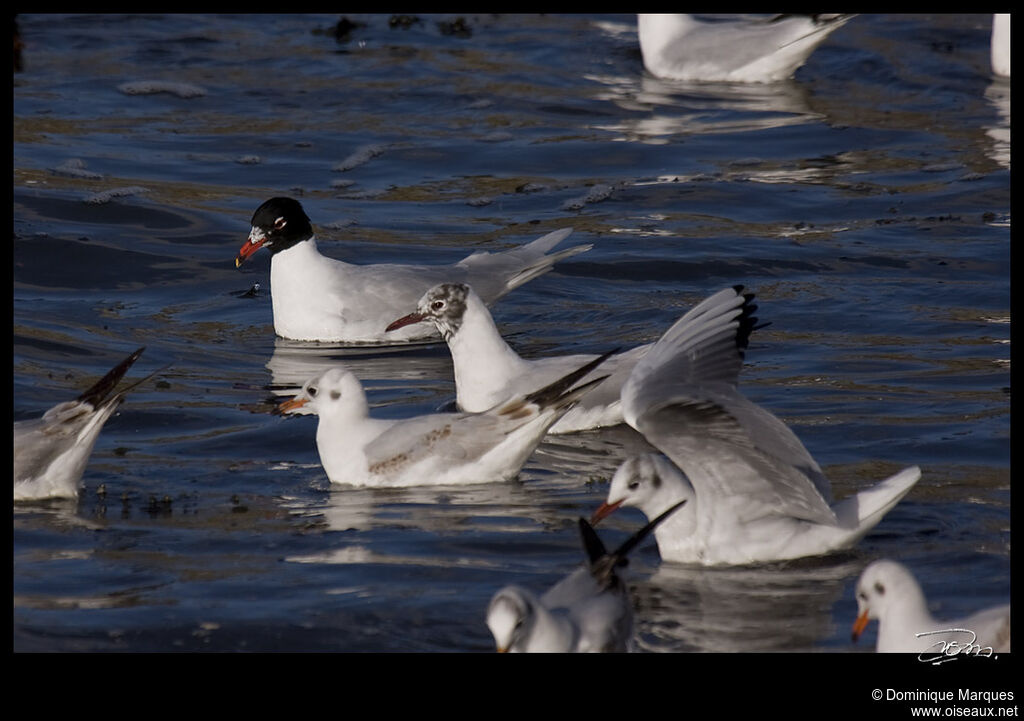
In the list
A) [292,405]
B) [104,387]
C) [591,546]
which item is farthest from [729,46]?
[591,546]

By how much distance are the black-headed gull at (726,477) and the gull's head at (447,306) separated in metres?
2.68

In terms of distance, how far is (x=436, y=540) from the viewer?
25.8 feet

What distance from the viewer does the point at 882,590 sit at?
627 cm

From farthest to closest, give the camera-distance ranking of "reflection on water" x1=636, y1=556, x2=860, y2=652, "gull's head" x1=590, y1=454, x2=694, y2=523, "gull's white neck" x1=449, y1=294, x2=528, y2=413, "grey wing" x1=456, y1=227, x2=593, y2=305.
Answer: "grey wing" x1=456, y1=227, x2=593, y2=305 < "gull's white neck" x1=449, y1=294, x2=528, y2=413 < "gull's head" x1=590, y1=454, x2=694, y2=523 < "reflection on water" x1=636, y1=556, x2=860, y2=652

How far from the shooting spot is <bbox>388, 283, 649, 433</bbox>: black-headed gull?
9.77 metres

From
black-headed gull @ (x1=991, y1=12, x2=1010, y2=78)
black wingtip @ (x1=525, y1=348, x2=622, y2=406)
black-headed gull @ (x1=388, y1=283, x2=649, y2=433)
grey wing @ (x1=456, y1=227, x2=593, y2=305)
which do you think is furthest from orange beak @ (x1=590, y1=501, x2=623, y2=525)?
black-headed gull @ (x1=991, y1=12, x2=1010, y2=78)

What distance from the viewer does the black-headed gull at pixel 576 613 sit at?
19.3 ft

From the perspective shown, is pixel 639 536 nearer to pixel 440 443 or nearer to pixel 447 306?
pixel 440 443

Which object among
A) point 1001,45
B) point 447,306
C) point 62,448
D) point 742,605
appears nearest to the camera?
point 742,605

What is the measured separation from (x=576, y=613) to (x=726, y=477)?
1.56 metres

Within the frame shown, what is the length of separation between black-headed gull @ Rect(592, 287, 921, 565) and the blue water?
147 millimetres

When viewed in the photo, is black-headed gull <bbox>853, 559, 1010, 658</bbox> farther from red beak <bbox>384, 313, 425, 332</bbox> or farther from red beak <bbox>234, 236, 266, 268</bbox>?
red beak <bbox>234, 236, 266, 268</bbox>

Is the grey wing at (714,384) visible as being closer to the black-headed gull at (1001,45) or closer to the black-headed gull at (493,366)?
the black-headed gull at (493,366)
